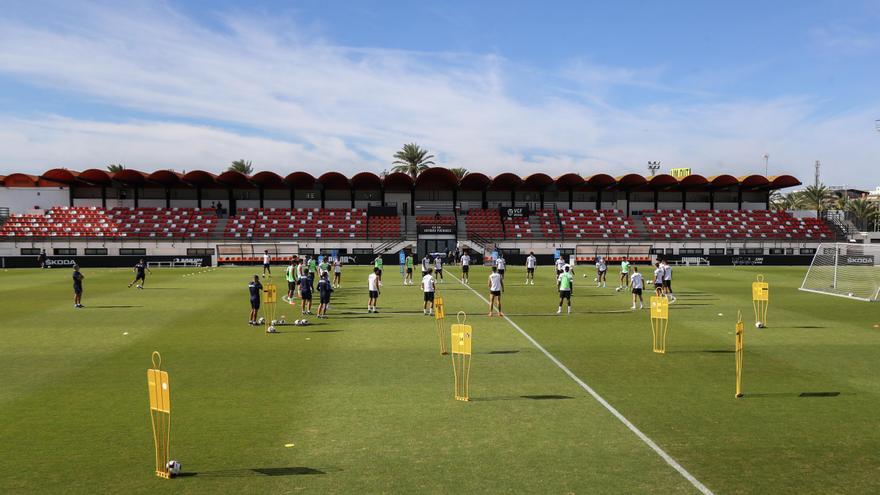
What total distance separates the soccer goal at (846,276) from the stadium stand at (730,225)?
43.7ft

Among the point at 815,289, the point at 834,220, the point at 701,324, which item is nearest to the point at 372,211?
the point at 815,289

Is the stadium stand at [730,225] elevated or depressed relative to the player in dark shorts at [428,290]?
elevated

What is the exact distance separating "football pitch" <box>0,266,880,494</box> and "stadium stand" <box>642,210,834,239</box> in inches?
2264

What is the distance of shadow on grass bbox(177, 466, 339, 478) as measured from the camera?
8484 mm

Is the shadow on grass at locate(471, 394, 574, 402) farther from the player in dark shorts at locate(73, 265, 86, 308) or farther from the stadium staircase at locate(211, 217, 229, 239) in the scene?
the stadium staircase at locate(211, 217, 229, 239)

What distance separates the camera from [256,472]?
8602mm

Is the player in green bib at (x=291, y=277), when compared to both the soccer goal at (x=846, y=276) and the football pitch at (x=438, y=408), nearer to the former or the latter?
the football pitch at (x=438, y=408)

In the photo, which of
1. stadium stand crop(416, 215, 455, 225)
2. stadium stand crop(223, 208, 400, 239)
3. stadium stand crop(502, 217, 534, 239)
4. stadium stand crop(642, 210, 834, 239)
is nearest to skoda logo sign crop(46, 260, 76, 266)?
stadium stand crop(223, 208, 400, 239)

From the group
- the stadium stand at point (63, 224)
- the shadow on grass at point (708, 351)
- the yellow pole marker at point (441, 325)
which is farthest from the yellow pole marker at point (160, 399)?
the stadium stand at point (63, 224)

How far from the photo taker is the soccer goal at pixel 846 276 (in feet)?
111

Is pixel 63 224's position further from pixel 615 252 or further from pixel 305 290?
pixel 615 252

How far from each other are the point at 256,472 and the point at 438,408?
398cm

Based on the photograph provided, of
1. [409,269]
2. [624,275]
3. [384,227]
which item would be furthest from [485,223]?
[624,275]

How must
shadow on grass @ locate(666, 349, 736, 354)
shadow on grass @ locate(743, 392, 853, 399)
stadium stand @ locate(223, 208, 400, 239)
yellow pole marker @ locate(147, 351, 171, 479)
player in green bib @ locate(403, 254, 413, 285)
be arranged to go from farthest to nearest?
1. stadium stand @ locate(223, 208, 400, 239)
2. player in green bib @ locate(403, 254, 413, 285)
3. shadow on grass @ locate(666, 349, 736, 354)
4. shadow on grass @ locate(743, 392, 853, 399)
5. yellow pole marker @ locate(147, 351, 171, 479)
